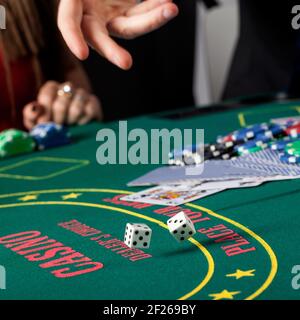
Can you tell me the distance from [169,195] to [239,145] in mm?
437

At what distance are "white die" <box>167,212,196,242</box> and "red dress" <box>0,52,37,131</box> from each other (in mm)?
2249

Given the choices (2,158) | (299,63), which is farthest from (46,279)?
(299,63)

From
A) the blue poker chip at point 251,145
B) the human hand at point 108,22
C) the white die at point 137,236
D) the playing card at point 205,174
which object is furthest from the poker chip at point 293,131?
the white die at point 137,236

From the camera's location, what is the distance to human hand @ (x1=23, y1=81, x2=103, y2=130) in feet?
10.6

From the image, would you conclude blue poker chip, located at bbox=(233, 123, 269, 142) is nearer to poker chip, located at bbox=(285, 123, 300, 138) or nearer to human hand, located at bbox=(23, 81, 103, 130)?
poker chip, located at bbox=(285, 123, 300, 138)

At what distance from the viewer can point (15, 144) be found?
270 cm

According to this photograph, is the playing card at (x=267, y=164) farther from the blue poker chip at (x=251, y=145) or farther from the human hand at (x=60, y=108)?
the human hand at (x=60, y=108)

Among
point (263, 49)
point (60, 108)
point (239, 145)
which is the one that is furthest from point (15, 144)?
point (263, 49)

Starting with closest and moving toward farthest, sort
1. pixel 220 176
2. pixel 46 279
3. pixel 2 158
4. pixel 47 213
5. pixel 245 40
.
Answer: pixel 46 279 < pixel 47 213 < pixel 220 176 < pixel 2 158 < pixel 245 40

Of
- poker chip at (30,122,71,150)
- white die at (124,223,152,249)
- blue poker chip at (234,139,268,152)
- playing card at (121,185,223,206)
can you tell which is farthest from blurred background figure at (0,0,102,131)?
white die at (124,223,152,249)

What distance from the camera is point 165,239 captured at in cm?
157
